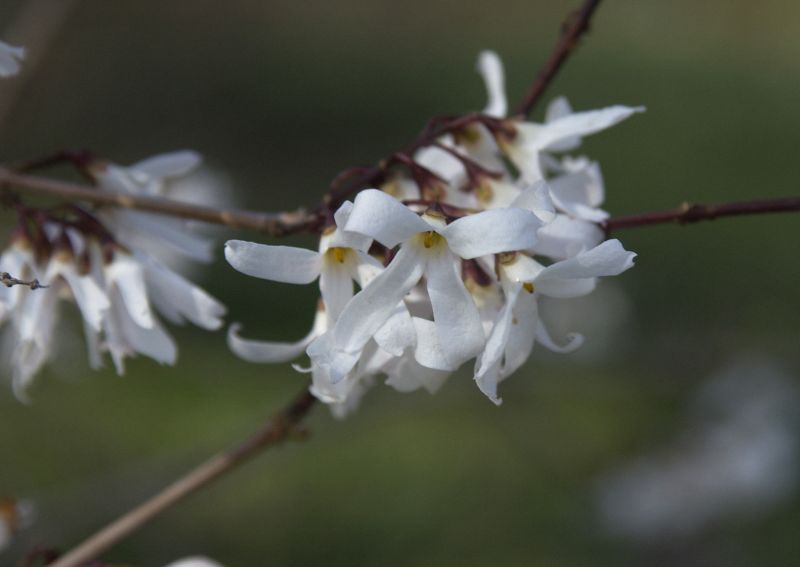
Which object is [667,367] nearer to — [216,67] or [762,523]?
[762,523]

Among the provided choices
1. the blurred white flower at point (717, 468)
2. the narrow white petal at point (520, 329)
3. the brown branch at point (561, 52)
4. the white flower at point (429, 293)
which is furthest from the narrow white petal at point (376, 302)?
the blurred white flower at point (717, 468)

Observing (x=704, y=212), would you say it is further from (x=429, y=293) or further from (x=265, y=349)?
(x=265, y=349)

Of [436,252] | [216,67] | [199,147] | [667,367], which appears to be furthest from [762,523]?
[216,67]

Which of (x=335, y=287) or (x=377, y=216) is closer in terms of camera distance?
(x=377, y=216)

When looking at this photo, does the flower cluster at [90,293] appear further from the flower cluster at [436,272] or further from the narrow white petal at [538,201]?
the narrow white petal at [538,201]

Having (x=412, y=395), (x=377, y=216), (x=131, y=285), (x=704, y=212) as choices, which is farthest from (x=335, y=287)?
(x=412, y=395)

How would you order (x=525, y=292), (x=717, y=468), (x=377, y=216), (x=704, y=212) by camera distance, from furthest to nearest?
(x=717, y=468)
(x=704, y=212)
(x=525, y=292)
(x=377, y=216)

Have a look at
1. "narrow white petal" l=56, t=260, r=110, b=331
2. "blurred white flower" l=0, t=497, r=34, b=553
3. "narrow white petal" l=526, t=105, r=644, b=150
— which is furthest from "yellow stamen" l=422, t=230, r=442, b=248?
"blurred white flower" l=0, t=497, r=34, b=553
